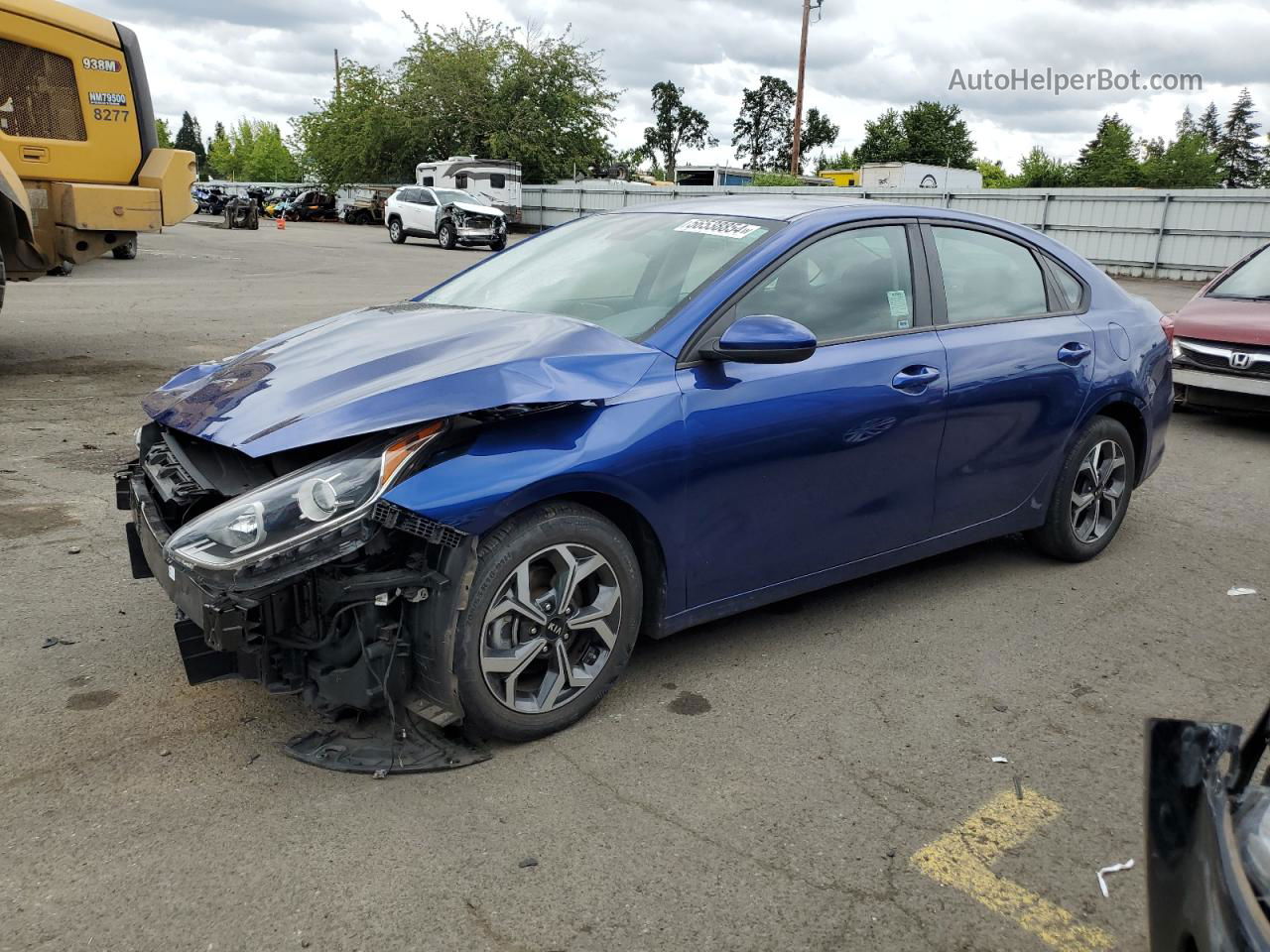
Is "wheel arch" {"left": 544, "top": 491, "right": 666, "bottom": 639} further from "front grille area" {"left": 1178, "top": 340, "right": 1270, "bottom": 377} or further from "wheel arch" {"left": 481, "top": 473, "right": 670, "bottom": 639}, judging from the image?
"front grille area" {"left": 1178, "top": 340, "right": 1270, "bottom": 377}

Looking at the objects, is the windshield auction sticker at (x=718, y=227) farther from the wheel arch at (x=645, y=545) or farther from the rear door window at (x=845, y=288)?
the wheel arch at (x=645, y=545)

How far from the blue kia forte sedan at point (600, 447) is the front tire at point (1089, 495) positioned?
29 mm

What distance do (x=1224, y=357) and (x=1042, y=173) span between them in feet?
200

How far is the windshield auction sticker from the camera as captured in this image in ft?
13.0

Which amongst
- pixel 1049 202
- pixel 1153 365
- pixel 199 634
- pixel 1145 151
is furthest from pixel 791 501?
pixel 1145 151

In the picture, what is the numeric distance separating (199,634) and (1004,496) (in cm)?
326

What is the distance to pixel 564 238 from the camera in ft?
15.0

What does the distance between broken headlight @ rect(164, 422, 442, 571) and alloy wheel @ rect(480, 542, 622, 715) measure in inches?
18.5

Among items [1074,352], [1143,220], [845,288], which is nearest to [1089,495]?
[1074,352]

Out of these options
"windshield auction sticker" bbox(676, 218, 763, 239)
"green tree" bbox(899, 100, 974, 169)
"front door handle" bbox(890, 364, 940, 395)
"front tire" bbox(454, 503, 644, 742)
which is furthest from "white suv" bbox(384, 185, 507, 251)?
"green tree" bbox(899, 100, 974, 169)

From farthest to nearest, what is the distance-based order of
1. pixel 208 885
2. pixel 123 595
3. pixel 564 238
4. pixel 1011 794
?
pixel 564 238 → pixel 123 595 → pixel 1011 794 → pixel 208 885

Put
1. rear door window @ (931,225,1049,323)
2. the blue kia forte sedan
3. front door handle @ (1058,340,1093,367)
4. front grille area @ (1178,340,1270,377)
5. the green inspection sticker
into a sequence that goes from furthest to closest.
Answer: front grille area @ (1178,340,1270,377), front door handle @ (1058,340,1093,367), rear door window @ (931,225,1049,323), the green inspection sticker, the blue kia forte sedan

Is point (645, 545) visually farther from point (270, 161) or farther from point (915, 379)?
point (270, 161)

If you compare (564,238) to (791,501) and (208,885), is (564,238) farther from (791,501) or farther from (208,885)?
(208,885)
